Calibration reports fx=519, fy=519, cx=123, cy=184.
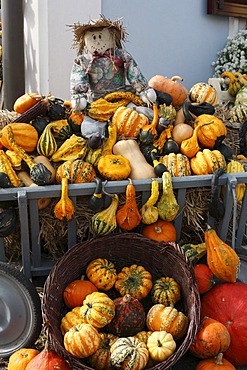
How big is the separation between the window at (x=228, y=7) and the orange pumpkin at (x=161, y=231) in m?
4.36

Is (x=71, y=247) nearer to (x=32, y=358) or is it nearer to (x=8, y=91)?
(x=32, y=358)

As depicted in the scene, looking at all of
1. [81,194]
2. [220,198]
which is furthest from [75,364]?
[220,198]

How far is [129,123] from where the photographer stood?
124 inches

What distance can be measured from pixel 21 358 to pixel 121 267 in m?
0.73

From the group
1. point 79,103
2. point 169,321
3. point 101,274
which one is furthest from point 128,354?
point 79,103

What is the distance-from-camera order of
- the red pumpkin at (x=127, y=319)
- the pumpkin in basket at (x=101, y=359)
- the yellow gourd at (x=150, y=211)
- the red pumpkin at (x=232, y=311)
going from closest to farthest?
1. the pumpkin in basket at (x=101, y=359)
2. the red pumpkin at (x=127, y=319)
3. the red pumpkin at (x=232, y=311)
4. the yellow gourd at (x=150, y=211)

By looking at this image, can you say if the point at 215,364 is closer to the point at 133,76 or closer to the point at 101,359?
the point at 101,359

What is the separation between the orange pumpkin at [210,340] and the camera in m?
2.46

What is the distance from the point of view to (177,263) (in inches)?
108

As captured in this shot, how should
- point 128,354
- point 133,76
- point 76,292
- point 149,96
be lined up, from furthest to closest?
point 133,76, point 149,96, point 76,292, point 128,354

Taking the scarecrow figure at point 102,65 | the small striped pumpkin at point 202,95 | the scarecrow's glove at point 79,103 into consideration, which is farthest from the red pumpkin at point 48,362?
the small striped pumpkin at point 202,95

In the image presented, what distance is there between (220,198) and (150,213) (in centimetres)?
45

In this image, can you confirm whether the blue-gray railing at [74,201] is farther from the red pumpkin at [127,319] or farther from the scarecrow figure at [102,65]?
the scarecrow figure at [102,65]

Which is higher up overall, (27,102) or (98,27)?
(98,27)
